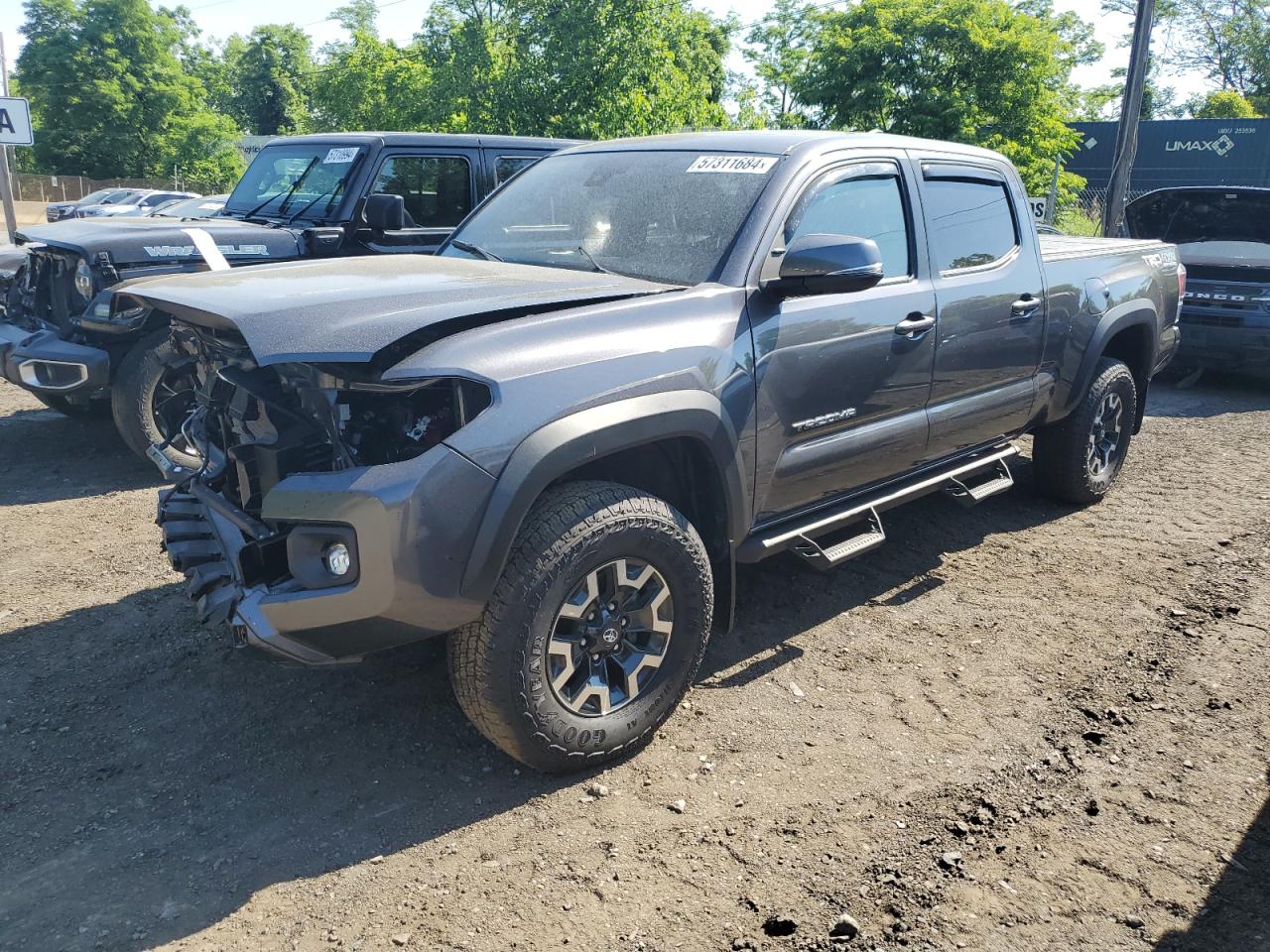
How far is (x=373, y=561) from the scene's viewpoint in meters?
2.61

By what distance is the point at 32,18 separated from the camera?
185 ft

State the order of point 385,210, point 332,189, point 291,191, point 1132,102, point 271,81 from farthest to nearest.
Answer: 1. point 271,81
2. point 1132,102
3. point 291,191
4. point 332,189
5. point 385,210

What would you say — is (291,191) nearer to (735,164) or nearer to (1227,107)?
(735,164)

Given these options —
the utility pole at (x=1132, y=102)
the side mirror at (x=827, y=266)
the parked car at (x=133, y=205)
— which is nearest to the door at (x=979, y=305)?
the side mirror at (x=827, y=266)

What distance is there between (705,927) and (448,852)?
29.6 inches

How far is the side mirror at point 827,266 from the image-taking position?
10.9 feet

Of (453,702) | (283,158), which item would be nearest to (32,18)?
(283,158)

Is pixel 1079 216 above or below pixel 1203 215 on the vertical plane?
above

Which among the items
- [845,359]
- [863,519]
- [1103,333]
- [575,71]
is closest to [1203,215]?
[1103,333]

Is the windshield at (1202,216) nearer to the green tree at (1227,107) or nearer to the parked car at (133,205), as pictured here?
the parked car at (133,205)

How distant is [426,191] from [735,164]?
3.69m

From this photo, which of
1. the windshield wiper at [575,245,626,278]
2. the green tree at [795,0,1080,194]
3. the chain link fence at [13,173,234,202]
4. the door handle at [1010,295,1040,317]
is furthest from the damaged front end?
the chain link fence at [13,173,234,202]

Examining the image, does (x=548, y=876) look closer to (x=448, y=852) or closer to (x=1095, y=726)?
(x=448, y=852)

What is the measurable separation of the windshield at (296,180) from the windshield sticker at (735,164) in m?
3.59
